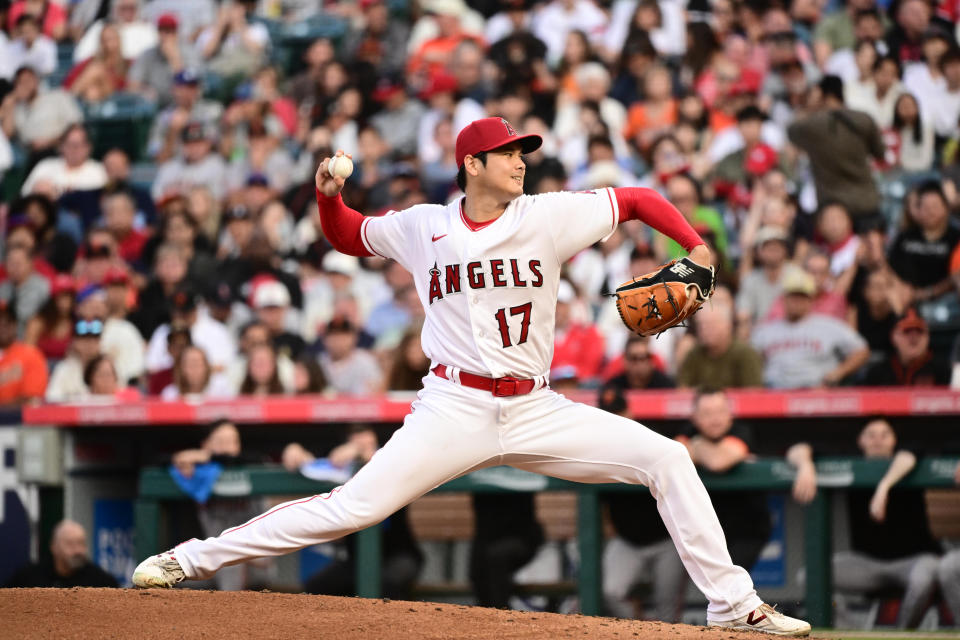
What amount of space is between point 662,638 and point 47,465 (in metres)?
4.48

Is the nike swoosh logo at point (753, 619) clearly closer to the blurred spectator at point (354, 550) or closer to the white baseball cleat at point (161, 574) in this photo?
the white baseball cleat at point (161, 574)

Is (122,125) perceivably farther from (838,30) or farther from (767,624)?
(767,624)

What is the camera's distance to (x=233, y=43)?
1270 cm

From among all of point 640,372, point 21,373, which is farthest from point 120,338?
point 640,372

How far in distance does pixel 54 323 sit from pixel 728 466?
215 inches

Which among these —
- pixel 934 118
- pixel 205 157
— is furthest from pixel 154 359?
pixel 934 118

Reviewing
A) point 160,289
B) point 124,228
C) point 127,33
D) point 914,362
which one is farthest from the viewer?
point 127,33

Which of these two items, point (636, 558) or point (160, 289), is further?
point (160, 289)

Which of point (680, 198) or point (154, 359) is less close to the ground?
point (680, 198)

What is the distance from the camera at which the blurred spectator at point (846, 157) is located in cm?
888

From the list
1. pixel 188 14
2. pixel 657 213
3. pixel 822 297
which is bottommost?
pixel 822 297

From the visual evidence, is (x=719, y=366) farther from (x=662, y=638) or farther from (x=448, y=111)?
(x=448, y=111)

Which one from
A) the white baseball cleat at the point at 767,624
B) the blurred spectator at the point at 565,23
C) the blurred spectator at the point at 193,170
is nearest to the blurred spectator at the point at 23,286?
the blurred spectator at the point at 193,170

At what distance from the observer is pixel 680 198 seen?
9.00 meters
